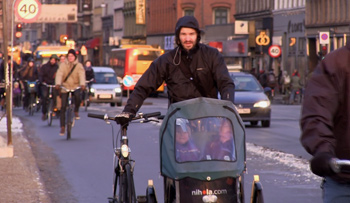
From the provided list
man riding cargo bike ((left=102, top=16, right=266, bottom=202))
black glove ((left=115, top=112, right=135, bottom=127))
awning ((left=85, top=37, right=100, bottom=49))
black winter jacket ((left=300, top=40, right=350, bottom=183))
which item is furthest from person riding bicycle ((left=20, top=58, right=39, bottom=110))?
awning ((left=85, top=37, right=100, bottom=49))

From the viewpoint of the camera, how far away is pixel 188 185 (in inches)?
266

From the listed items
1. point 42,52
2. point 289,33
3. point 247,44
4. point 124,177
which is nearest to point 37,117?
point 124,177

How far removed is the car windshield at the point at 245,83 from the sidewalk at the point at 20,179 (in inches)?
429

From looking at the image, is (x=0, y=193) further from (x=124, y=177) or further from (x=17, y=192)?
(x=124, y=177)

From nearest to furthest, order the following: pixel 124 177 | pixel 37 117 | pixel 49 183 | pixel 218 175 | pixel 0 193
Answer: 1. pixel 218 175
2. pixel 124 177
3. pixel 0 193
4. pixel 49 183
5. pixel 37 117

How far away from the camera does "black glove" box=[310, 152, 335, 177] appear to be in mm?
4289

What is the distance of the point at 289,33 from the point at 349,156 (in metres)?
62.5

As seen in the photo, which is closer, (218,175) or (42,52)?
(218,175)

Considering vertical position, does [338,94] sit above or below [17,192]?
→ above

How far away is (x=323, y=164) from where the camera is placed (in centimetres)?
429

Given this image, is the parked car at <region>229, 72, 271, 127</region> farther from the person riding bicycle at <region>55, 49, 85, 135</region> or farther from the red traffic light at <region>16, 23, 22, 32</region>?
the red traffic light at <region>16, 23, 22, 32</region>

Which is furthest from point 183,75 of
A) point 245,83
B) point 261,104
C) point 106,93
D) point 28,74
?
point 106,93

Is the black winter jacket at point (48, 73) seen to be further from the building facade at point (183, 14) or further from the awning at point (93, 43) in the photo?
the awning at point (93, 43)

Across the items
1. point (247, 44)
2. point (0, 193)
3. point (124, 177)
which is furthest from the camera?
point (247, 44)
